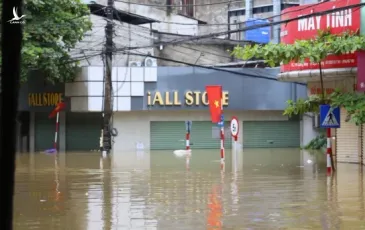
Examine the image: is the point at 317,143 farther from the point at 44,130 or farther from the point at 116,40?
the point at 44,130

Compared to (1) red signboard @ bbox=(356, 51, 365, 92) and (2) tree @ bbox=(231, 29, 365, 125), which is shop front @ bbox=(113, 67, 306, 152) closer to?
(1) red signboard @ bbox=(356, 51, 365, 92)

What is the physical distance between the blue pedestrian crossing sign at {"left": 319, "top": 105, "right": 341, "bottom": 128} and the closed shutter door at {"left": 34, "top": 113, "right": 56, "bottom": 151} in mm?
18273

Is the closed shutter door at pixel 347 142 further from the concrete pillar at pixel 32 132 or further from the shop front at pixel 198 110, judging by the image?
the concrete pillar at pixel 32 132

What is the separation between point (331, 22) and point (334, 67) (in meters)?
1.40

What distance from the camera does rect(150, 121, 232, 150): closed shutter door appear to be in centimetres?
3231

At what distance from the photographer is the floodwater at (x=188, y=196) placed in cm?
1045

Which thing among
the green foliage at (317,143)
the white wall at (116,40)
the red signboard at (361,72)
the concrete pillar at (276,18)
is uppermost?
the concrete pillar at (276,18)

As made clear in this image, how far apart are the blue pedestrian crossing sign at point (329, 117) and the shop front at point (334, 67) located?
1.96ft

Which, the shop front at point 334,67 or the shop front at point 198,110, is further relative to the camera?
the shop front at point 198,110

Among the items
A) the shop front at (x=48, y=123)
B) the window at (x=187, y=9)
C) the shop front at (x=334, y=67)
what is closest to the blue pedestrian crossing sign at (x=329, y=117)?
the shop front at (x=334, y=67)

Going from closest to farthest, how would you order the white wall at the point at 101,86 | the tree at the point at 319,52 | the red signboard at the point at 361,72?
1. the tree at the point at 319,52
2. the red signboard at the point at 361,72
3. the white wall at the point at 101,86

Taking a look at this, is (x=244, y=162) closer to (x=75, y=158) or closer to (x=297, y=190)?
(x=75, y=158)

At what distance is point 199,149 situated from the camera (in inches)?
1280

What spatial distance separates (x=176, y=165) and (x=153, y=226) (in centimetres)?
1226
